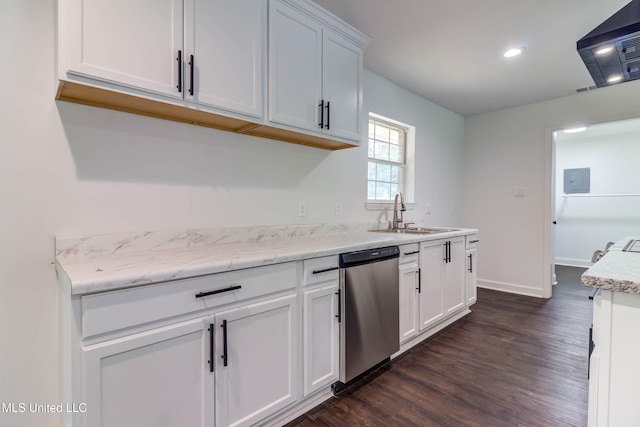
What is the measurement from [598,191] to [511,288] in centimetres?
324

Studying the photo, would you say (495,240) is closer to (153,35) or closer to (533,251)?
(533,251)

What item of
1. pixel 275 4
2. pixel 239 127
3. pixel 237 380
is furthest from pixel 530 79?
pixel 237 380

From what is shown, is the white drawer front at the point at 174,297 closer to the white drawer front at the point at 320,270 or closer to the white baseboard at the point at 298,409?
the white drawer front at the point at 320,270

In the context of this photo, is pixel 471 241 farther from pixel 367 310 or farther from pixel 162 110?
pixel 162 110

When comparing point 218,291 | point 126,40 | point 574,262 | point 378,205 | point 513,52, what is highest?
point 513,52

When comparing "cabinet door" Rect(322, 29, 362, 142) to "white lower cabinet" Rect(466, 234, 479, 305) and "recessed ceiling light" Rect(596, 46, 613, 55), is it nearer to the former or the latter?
"recessed ceiling light" Rect(596, 46, 613, 55)

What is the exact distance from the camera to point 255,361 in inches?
56.3

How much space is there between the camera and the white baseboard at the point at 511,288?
3968 millimetres

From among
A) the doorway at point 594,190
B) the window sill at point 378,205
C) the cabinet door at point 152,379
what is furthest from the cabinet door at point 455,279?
the doorway at point 594,190

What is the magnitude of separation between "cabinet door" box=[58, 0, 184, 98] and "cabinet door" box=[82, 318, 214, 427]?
3.50 ft

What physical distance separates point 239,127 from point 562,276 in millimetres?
5759

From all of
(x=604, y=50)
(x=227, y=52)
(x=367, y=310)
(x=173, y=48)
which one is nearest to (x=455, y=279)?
(x=367, y=310)

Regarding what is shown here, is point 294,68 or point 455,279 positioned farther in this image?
point 455,279

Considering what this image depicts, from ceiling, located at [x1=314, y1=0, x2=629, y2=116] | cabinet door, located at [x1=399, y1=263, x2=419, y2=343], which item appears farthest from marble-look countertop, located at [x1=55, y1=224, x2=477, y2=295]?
ceiling, located at [x1=314, y1=0, x2=629, y2=116]
